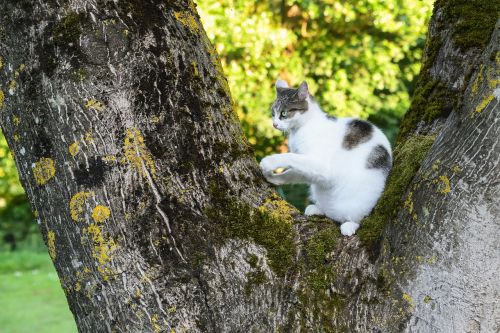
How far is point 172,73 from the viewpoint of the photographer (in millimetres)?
2373

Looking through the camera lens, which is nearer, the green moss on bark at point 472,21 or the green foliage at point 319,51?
the green moss on bark at point 472,21

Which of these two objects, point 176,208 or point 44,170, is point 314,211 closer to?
point 176,208

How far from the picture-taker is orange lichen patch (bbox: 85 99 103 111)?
2256 mm

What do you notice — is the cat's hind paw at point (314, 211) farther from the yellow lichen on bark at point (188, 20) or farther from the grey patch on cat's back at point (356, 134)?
the yellow lichen on bark at point (188, 20)

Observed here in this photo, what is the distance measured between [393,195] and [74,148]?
4.11 feet

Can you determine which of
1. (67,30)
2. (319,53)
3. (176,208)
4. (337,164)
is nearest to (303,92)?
(337,164)

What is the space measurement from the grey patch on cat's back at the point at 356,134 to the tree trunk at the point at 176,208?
0.79m

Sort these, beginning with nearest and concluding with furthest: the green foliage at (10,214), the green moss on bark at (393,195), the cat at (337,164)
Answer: the green moss on bark at (393,195)
the cat at (337,164)
the green foliage at (10,214)

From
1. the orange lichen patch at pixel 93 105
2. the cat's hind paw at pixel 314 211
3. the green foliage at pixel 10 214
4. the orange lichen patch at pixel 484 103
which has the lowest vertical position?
the green foliage at pixel 10 214

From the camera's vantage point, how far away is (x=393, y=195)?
8.14ft

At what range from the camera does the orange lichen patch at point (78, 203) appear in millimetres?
2223

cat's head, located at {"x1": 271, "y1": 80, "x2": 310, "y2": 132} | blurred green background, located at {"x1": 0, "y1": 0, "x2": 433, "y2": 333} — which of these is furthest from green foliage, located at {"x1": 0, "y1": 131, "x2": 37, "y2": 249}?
cat's head, located at {"x1": 271, "y1": 80, "x2": 310, "y2": 132}

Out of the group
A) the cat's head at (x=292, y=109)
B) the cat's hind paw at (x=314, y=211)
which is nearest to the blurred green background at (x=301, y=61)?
the cat's head at (x=292, y=109)

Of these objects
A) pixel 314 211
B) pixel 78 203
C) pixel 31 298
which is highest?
pixel 78 203
